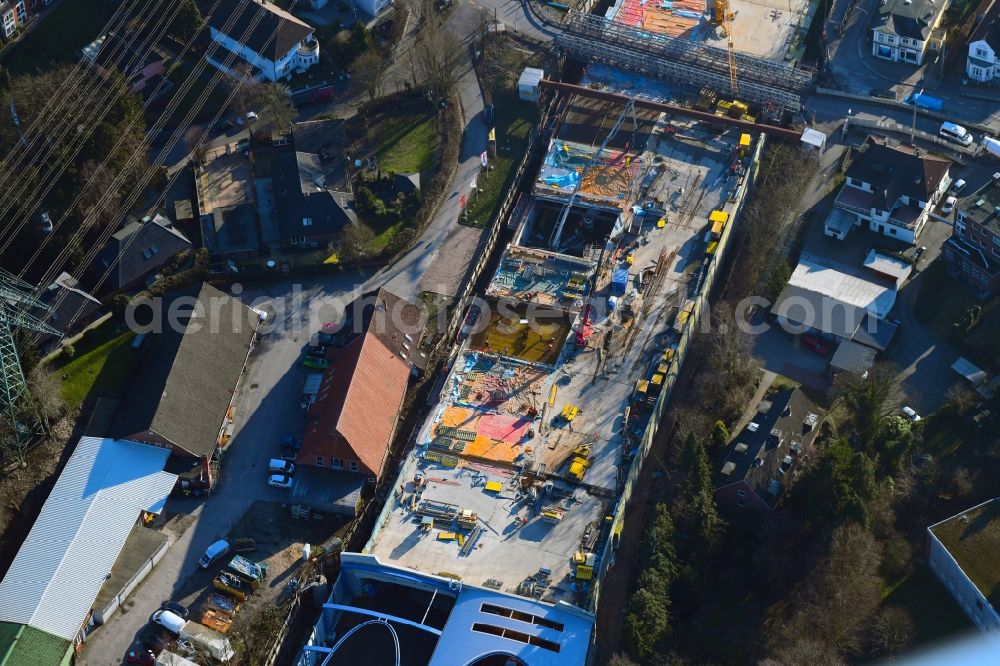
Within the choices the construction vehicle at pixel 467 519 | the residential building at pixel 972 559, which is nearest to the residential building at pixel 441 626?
the construction vehicle at pixel 467 519

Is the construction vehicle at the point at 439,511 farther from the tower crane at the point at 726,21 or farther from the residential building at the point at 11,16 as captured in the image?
the residential building at the point at 11,16

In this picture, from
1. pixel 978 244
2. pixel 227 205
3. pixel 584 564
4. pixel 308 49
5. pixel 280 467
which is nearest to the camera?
pixel 584 564

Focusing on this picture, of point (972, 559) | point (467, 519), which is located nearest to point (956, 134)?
point (972, 559)

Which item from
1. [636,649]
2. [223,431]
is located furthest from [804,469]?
[223,431]

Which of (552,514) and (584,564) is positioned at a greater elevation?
(552,514)

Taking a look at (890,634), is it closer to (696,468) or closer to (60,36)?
(696,468)

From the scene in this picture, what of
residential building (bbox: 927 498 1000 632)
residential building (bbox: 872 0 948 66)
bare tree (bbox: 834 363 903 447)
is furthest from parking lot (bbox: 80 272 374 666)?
residential building (bbox: 872 0 948 66)
